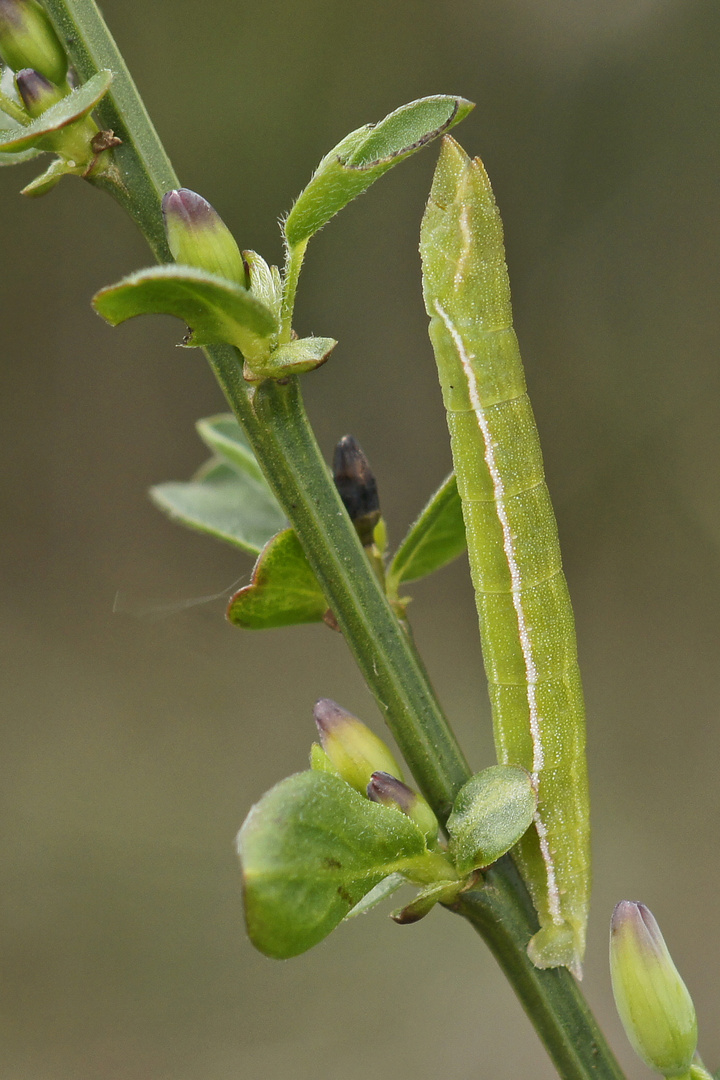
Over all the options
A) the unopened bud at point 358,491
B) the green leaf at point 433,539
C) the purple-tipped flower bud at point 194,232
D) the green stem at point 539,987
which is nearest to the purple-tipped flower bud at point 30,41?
the purple-tipped flower bud at point 194,232

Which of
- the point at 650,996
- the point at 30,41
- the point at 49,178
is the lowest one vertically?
the point at 650,996

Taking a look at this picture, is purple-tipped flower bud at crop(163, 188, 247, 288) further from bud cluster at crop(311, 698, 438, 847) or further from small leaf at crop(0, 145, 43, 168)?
bud cluster at crop(311, 698, 438, 847)

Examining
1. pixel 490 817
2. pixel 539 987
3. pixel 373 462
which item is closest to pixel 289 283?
pixel 490 817

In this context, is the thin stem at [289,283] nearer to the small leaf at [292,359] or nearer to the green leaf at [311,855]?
the small leaf at [292,359]

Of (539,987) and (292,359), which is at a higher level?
(292,359)

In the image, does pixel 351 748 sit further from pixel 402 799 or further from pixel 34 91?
pixel 34 91

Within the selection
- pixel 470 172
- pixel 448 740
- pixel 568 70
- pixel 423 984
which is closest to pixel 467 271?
pixel 470 172
